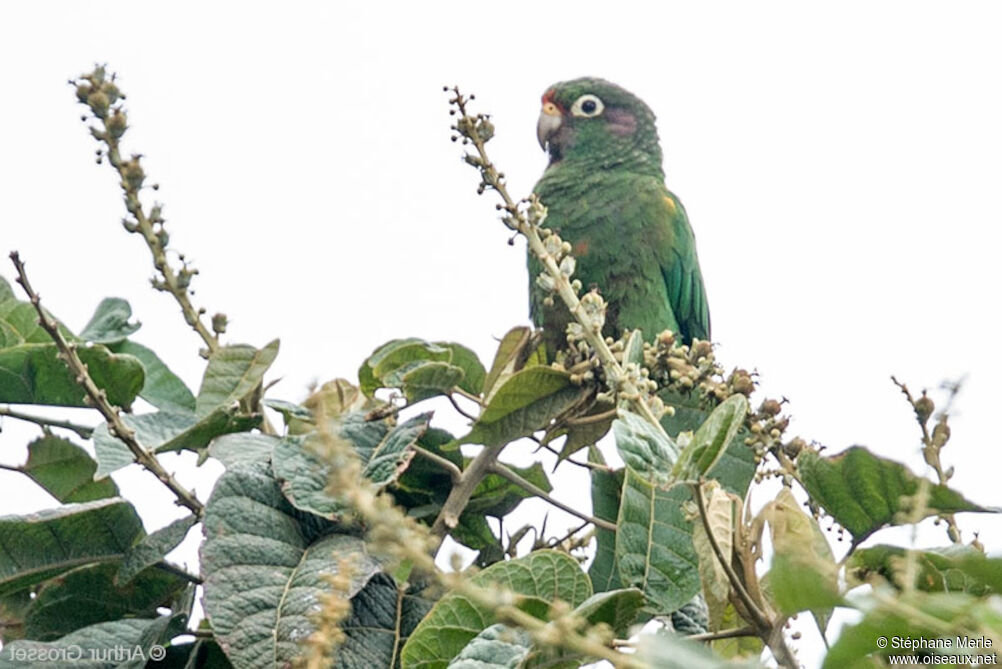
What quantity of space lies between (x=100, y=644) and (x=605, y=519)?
0.72 metres

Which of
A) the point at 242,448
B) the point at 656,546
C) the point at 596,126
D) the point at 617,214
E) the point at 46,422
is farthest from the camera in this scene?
the point at 596,126

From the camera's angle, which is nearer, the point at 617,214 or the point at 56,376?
the point at 56,376

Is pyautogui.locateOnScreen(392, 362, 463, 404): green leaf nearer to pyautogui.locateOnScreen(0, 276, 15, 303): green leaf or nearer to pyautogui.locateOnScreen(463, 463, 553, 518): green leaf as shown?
pyautogui.locateOnScreen(463, 463, 553, 518): green leaf

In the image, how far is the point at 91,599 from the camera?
1711 millimetres

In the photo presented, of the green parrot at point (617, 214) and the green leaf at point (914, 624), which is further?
the green parrot at point (617, 214)

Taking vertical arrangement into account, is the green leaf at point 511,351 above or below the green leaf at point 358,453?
above

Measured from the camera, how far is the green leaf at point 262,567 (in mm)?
1374

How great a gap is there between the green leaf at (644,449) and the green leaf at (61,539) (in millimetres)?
804

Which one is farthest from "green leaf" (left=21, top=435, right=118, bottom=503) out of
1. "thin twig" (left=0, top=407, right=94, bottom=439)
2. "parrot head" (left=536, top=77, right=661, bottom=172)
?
"parrot head" (left=536, top=77, right=661, bottom=172)

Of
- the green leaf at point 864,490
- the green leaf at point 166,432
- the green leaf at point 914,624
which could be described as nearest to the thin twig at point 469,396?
the green leaf at point 166,432

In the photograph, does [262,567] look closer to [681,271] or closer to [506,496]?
[506,496]

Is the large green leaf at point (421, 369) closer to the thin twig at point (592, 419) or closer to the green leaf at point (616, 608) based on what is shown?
the thin twig at point (592, 419)

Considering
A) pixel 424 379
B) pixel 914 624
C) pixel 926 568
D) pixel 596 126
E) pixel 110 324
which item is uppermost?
pixel 596 126

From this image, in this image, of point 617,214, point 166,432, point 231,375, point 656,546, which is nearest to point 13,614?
point 166,432
